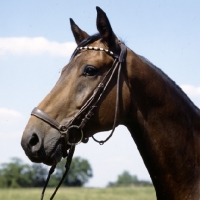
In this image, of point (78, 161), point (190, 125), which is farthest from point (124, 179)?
point (190, 125)

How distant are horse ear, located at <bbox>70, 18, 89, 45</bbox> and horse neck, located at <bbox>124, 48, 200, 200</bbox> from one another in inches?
31.3

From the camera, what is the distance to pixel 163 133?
4.77 meters

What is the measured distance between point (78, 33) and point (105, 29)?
651 millimetres

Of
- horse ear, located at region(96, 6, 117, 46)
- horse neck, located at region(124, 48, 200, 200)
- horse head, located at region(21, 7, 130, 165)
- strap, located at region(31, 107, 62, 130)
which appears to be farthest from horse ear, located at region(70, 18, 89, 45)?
strap, located at region(31, 107, 62, 130)

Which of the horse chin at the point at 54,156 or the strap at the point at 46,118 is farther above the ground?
the strap at the point at 46,118

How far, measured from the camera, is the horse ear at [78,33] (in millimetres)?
5423

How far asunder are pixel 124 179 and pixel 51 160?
134940 millimetres

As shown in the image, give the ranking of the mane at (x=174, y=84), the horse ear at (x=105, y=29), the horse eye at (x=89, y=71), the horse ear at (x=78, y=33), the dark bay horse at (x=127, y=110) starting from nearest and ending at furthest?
the dark bay horse at (x=127, y=110) → the horse eye at (x=89, y=71) → the horse ear at (x=105, y=29) → the mane at (x=174, y=84) → the horse ear at (x=78, y=33)

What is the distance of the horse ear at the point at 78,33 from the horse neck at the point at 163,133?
2.61 ft

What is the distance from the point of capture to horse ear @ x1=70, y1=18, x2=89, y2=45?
214 inches

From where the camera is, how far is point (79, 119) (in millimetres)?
4586

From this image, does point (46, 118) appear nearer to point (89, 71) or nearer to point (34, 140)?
point (34, 140)

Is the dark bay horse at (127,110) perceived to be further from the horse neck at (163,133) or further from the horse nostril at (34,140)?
the horse nostril at (34,140)

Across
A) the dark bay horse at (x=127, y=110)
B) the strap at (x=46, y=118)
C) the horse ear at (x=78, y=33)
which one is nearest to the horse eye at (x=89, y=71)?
the dark bay horse at (x=127, y=110)
